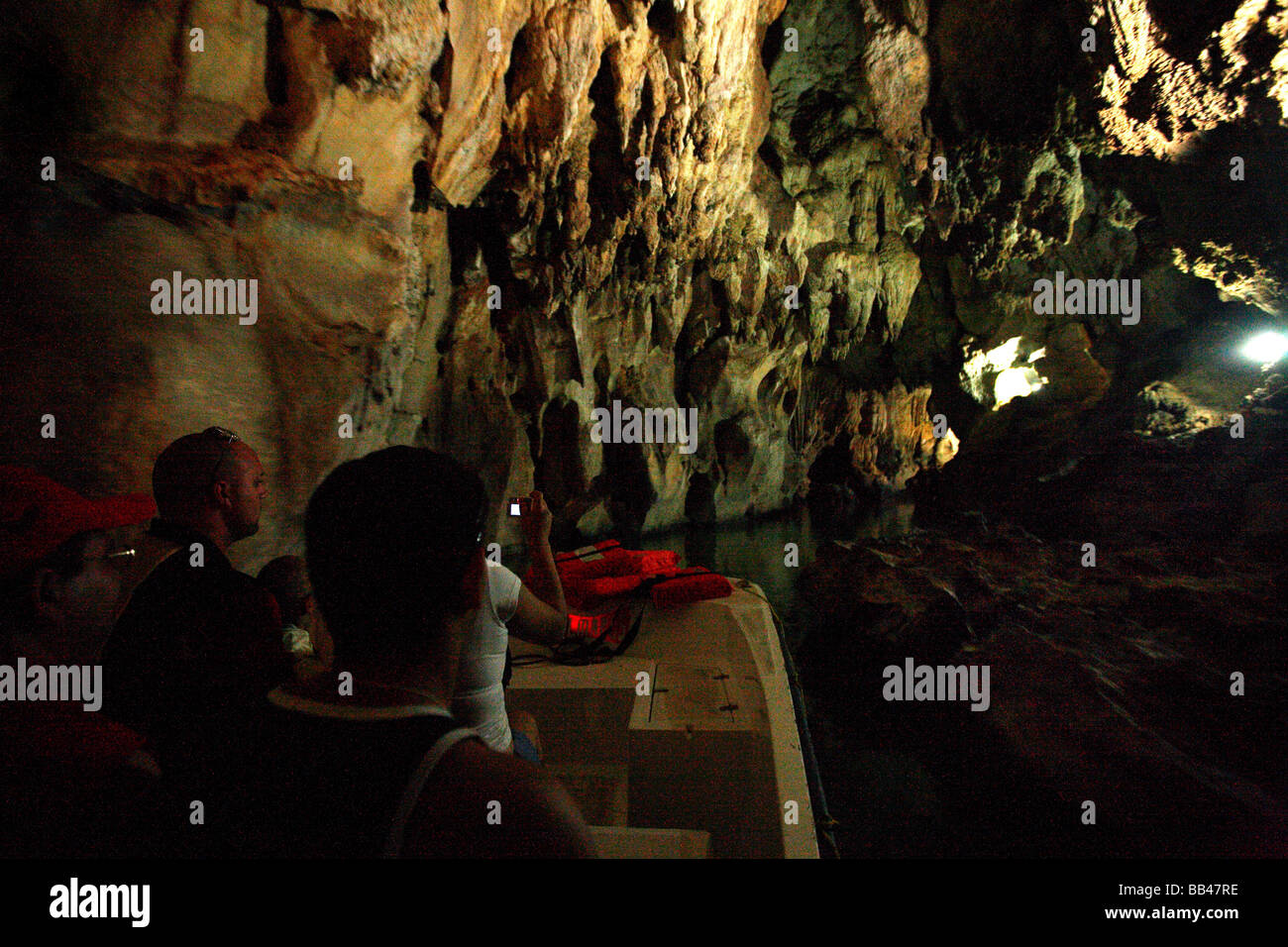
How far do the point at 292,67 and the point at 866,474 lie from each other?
2145 cm

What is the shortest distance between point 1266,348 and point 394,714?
18852mm

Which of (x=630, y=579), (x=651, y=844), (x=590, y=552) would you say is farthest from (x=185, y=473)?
(x=590, y=552)

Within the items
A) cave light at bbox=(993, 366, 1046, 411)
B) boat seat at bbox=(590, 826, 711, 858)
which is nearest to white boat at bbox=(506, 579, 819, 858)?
boat seat at bbox=(590, 826, 711, 858)

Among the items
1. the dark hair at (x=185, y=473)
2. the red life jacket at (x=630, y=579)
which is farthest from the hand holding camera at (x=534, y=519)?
the red life jacket at (x=630, y=579)

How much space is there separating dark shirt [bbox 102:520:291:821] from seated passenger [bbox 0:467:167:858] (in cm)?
8

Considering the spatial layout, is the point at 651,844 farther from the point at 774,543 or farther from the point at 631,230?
the point at 774,543

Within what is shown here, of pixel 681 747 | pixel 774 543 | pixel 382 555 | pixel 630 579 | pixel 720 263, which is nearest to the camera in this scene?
pixel 382 555

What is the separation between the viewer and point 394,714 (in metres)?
0.81

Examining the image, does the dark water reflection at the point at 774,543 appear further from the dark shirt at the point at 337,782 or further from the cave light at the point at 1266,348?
the cave light at the point at 1266,348

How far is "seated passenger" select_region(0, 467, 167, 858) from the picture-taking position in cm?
111

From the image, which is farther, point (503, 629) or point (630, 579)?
point (630, 579)

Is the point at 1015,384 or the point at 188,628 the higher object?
the point at 1015,384

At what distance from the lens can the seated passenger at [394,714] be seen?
75cm
